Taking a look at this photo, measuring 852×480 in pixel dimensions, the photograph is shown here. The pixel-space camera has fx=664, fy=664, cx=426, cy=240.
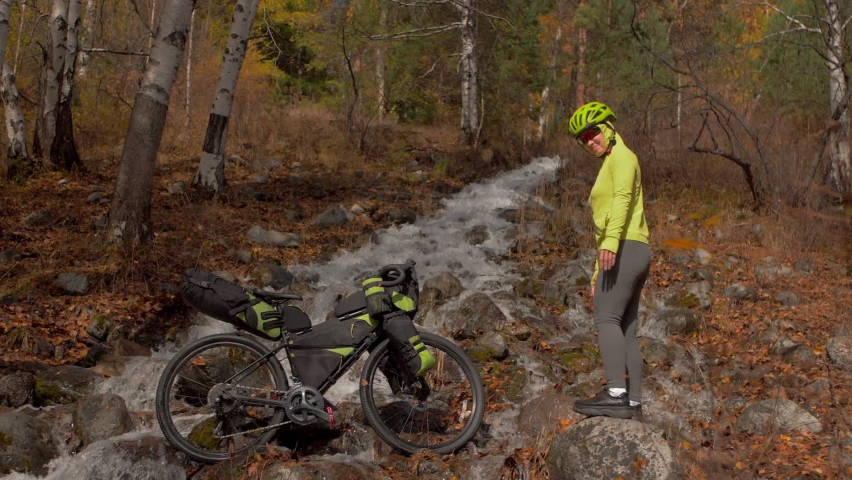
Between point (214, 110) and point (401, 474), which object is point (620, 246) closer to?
point (401, 474)

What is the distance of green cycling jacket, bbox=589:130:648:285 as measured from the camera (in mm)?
4145

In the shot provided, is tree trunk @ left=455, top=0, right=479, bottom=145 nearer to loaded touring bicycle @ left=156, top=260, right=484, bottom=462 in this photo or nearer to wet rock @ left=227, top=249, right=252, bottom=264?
wet rock @ left=227, top=249, right=252, bottom=264

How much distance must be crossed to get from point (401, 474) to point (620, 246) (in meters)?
2.04

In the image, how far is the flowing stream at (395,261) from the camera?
13.9 feet

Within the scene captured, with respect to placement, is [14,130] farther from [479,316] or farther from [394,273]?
[394,273]

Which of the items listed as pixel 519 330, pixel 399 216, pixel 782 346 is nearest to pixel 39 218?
pixel 399 216

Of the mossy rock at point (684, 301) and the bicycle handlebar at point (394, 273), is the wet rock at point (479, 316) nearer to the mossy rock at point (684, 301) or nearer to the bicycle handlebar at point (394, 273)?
the mossy rock at point (684, 301)

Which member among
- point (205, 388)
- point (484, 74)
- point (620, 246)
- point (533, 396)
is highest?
point (484, 74)

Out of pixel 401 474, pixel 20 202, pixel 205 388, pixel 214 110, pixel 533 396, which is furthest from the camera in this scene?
pixel 214 110

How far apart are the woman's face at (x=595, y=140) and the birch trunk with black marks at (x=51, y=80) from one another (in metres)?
10.4

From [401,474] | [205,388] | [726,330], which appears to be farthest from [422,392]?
[726,330]

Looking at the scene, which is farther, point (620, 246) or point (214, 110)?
point (214, 110)

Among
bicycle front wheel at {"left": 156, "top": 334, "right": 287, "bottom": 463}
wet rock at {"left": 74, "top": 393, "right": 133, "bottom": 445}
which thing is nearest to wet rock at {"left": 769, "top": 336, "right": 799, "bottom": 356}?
bicycle front wheel at {"left": 156, "top": 334, "right": 287, "bottom": 463}

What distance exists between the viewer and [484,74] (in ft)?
62.0
